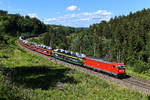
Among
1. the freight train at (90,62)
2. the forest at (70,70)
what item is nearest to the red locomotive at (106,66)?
the freight train at (90,62)

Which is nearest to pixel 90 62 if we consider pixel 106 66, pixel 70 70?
pixel 106 66

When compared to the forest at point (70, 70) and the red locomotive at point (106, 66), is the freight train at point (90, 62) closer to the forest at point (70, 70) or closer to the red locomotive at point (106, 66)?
the red locomotive at point (106, 66)

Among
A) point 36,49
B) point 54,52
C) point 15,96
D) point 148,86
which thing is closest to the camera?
point 15,96

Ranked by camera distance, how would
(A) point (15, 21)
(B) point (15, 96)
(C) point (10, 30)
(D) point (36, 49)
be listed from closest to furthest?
(B) point (15, 96)
(D) point (36, 49)
(C) point (10, 30)
(A) point (15, 21)

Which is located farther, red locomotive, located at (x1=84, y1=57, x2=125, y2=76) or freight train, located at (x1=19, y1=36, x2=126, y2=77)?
freight train, located at (x1=19, y1=36, x2=126, y2=77)

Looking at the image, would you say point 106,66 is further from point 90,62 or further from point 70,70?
point 70,70

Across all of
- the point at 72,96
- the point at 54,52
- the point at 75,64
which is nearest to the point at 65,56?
the point at 75,64

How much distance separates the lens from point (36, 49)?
245 ft

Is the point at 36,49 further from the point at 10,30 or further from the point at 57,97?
the point at 10,30

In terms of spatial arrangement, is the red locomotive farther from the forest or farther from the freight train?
the forest

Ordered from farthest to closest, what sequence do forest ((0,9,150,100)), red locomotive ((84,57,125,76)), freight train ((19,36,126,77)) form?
freight train ((19,36,126,77)) → red locomotive ((84,57,125,76)) → forest ((0,9,150,100))

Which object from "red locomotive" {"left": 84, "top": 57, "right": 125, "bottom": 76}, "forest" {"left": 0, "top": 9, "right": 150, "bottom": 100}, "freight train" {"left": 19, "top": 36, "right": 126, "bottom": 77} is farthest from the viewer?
"freight train" {"left": 19, "top": 36, "right": 126, "bottom": 77}

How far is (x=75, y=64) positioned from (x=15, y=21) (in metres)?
158

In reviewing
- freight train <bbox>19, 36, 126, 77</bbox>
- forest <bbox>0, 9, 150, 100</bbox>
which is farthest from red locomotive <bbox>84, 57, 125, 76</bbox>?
forest <bbox>0, 9, 150, 100</bbox>
